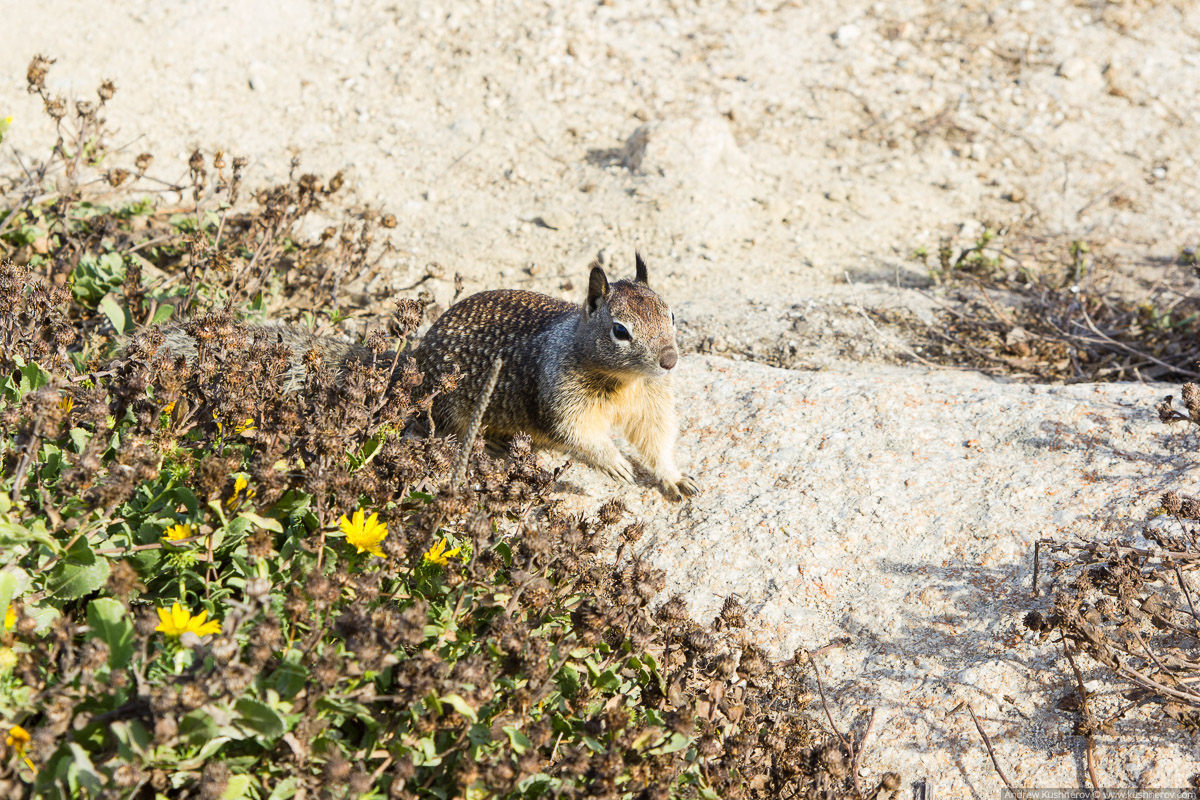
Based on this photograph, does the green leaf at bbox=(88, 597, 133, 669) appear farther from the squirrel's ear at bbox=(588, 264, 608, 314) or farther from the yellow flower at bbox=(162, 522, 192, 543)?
the squirrel's ear at bbox=(588, 264, 608, 314)

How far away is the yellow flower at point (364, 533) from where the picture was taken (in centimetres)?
288

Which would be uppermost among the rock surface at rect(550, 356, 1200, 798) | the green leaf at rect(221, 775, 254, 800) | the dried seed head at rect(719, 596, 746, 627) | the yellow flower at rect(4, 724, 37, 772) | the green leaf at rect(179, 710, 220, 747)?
the yellow flower at rect(4, 724, 37, 772)

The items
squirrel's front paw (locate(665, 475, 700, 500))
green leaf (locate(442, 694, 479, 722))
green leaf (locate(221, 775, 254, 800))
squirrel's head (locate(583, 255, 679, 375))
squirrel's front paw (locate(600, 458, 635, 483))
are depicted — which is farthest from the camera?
squirrel's front paw (locate(600, 458, 635, 483))

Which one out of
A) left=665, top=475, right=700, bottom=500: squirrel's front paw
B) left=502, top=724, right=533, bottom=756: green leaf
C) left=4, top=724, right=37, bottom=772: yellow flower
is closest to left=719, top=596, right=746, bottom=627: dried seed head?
left=502, top=724, right=533, bottom=756: green leaf

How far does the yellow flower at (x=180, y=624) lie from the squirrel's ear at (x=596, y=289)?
7.94ft

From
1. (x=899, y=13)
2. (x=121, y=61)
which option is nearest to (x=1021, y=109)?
(x=899, y=13)

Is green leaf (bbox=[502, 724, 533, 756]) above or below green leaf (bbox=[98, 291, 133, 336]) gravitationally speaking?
below

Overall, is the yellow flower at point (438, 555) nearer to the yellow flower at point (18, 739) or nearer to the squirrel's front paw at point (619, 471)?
the yellow flower at point (18, 739)

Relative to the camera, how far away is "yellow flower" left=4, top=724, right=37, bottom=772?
231 cm

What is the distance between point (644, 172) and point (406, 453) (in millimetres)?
5011

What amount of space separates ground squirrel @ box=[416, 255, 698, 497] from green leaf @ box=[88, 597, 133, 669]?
97.2 inches

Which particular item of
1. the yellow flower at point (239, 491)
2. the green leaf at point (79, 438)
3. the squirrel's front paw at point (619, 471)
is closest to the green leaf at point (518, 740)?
the yellow flower at point (239, 491)

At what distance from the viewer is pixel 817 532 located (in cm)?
403

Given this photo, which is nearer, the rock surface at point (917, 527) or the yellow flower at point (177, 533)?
the yellow flower at point (177, 533)
